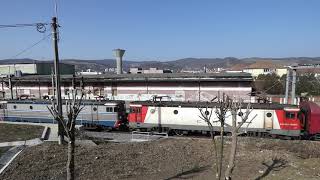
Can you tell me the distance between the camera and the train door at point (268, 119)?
29.3m

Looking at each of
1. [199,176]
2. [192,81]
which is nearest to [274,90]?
[192,81]

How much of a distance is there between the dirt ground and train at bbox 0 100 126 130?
9506mm

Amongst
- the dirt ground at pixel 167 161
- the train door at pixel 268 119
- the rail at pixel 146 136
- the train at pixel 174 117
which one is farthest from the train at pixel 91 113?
the train door at pixel 268 119

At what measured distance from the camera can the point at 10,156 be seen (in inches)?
788

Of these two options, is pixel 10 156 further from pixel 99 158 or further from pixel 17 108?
pixel 17 108

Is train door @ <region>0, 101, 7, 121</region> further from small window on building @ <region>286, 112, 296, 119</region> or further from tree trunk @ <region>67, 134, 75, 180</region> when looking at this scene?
small window on building @ <region>286, 112, 296, 119</region>

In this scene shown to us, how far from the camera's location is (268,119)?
29.4 meters

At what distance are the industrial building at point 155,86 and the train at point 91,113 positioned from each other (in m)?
5.66

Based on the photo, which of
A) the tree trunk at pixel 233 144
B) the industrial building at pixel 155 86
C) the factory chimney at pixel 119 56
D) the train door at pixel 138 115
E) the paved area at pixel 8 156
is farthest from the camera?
the factory chimney at pixel 119 56

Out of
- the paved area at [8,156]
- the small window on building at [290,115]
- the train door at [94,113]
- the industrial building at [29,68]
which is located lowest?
the paved area at [8,156]

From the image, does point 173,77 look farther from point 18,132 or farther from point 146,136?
point 18,132

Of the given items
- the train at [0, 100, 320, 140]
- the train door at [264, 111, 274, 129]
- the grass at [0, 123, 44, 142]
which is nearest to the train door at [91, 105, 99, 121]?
the train at [0, 100, 320, 140]

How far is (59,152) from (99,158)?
2696 millimetres

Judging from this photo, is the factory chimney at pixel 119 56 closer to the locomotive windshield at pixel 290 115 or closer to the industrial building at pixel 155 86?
the industrial building at pixel 155 86
